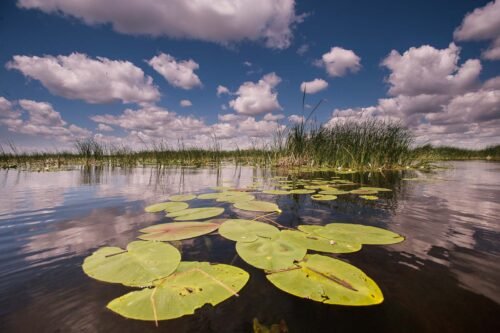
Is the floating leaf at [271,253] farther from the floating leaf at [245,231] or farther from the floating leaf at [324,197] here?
the floating leaf at [324,197]

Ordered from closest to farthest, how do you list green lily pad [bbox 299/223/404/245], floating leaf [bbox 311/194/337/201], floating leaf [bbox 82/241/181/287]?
floating leaf [bbox 82/241/181/287] → green lily pad [bbox 299/223/404/245] → floating leaf [bbox 311/194/337/201]

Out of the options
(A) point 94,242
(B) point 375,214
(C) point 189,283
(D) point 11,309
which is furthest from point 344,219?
(D) point 11,309

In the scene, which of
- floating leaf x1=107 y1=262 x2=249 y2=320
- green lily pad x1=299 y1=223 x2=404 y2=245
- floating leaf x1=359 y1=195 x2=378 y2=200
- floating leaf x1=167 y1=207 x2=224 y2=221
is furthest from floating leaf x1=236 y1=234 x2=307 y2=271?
floating leaf x1=359 y1=195 x2=378 y2=200

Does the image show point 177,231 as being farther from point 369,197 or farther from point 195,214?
point 369,197

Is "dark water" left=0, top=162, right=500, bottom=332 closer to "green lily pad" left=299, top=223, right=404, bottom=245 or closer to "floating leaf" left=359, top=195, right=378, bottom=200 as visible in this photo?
"green lily pad" left=299, top=223, right=404, bottom=245

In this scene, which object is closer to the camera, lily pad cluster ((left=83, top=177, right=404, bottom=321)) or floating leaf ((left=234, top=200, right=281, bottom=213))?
lily pad cluster ((left=83, top=177, right=404, bottom=321))

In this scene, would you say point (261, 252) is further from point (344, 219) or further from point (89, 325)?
point (344, 219)

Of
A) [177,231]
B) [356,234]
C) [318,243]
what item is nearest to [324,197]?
[356,234]

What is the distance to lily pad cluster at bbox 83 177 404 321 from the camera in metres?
1.02

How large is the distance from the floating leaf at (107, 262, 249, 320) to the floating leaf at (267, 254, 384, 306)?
0.23m

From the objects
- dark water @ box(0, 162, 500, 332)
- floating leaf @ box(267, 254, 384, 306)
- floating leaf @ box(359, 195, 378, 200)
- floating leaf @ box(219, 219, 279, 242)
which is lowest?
dark water @ box(0, 162, 500, 332)

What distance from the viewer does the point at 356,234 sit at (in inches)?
72.2

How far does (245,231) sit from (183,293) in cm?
84

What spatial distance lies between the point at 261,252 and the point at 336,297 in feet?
1.76
